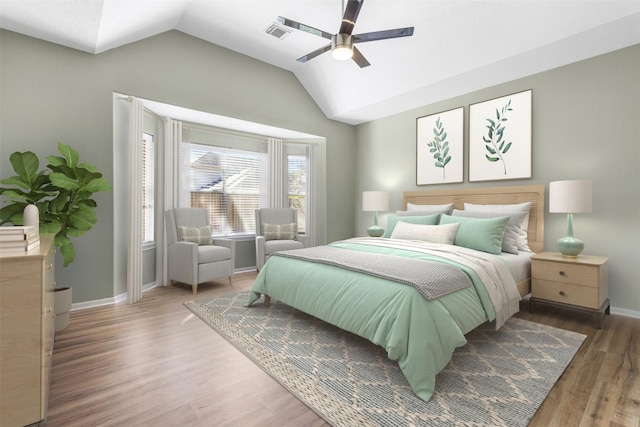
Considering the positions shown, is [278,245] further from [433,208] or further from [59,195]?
[59,195]

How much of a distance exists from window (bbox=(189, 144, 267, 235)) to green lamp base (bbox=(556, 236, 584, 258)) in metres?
4.29

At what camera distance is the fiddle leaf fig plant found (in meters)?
2.48

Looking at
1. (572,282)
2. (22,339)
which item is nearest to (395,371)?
(22,339)

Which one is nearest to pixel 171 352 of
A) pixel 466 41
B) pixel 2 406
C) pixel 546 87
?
pixel 2 406

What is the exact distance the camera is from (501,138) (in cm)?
389

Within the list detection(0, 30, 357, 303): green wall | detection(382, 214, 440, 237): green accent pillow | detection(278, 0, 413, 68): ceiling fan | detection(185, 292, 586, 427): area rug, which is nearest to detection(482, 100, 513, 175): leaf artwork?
detection(382, 214, 440, 237): green accent pillow

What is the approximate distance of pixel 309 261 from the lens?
2.77 m

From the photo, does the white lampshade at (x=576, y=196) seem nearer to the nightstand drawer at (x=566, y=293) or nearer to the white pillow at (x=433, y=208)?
the nightstand drawer at (x=566, y=293)

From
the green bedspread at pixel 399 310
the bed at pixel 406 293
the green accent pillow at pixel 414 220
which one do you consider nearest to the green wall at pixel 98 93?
the bed at pixel 406 293

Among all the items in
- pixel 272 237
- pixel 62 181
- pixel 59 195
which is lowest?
pixel 272 237

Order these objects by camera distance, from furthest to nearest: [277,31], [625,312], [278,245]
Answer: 1. [278,245]
2. [277,31]
3. [625,312]

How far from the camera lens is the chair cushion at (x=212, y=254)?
12.9 feet

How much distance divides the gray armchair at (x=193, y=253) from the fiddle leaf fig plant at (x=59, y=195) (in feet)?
4.39

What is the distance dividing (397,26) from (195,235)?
3.70m
